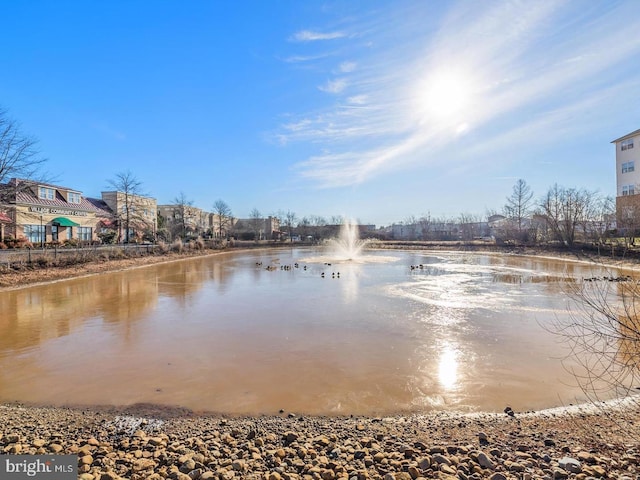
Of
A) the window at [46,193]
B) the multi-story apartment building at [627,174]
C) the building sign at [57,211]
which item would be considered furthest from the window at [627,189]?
the window at [46,193]

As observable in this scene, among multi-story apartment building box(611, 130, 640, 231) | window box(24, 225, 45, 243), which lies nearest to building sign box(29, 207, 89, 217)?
window box(24, 225, 45, 243)

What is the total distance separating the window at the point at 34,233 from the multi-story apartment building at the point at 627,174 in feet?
184

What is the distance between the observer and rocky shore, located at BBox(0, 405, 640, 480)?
10.5ft

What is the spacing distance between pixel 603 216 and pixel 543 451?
41352mm

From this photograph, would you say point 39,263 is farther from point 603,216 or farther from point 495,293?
point 603,216

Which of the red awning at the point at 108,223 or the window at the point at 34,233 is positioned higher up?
the red awning at the point at 108,223

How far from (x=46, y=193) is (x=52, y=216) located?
8.28 ft

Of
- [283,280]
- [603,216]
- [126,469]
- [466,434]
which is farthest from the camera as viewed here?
[603,216]

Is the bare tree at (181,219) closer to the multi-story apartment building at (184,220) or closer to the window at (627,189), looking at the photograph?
the multi-story apartment building at (184,220)

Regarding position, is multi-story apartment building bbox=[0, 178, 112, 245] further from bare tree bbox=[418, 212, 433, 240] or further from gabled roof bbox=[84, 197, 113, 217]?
bare tree bbox=[418, 212, 433, 240]

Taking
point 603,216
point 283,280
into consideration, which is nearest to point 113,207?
point 283,280

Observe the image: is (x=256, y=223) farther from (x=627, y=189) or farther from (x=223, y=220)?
(x=627, y=189)

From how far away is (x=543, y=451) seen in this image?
3.62 m

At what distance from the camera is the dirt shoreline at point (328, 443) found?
3189 mm
